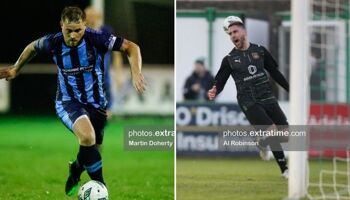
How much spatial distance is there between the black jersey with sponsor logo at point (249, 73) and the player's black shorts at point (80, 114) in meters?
0.80

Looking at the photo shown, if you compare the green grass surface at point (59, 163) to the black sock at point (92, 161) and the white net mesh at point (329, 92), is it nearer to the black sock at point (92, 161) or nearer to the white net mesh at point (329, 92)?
the black sock at point (92, 161)

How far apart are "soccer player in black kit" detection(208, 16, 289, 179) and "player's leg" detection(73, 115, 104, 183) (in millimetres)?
909

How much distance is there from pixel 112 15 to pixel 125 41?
45 cm

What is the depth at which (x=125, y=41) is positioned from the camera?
501 cm

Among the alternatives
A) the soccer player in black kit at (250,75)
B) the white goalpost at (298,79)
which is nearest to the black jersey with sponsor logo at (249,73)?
the soccer player in black kit at (250,75)

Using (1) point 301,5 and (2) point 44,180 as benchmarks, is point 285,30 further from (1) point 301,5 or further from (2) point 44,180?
(2) point 44,180

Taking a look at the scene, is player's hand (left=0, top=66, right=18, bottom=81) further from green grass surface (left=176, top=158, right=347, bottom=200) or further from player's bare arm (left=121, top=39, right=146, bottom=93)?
green grass surface (left=176, top=158, right=347, bottom=200)

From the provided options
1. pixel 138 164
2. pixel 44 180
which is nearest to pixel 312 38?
pixel 138 164

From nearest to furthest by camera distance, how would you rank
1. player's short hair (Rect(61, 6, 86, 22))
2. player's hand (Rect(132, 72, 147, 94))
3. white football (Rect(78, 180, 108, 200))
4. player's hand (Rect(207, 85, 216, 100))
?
player's hand (Rect(132, 72, 147, 94)) → white football (Rect(78, 180, 108, 200)) → player's short hair (Rect(61, 6, 86, 22)) → player's hand (Rect(207, 85, 216, 100))

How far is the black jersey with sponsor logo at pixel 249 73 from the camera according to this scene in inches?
205

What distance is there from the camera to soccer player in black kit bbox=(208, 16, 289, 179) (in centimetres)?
521

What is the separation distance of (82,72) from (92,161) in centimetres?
56

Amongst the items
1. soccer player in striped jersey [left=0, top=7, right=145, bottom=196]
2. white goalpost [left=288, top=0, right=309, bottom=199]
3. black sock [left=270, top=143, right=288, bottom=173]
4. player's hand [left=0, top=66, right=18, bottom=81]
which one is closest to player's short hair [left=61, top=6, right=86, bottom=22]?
soccer player in striped jersey [left=0, top=7, right=145, bottom=196]

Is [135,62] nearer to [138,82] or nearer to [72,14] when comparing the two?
[138,82]
